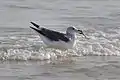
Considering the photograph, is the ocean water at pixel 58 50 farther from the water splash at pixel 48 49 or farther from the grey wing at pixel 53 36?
the grey wing at pixel 53 36

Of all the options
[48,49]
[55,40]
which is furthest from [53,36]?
[48,49]

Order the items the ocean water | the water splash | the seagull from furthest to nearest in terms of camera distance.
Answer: the seagull, the water splash, the ocean water

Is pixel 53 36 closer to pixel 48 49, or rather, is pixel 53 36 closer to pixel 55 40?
pixel 55 40

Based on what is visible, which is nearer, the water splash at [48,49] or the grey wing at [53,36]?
the water splash at [48,49]

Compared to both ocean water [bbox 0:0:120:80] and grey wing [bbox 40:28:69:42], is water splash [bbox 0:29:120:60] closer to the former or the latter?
ocean water [bbox 0:0:120:80]

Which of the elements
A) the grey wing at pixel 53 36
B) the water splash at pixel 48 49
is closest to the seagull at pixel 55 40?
the grey wing at pixel 53 36

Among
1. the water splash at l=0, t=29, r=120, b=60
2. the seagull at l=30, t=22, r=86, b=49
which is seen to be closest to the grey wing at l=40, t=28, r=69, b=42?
the seagull at l=30, t=22, r=86, b=49

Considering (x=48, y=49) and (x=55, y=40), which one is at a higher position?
(x=55, y=40)

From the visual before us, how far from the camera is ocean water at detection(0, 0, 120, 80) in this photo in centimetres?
904

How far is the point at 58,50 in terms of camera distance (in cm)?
1068

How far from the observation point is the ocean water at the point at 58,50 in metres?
9.04

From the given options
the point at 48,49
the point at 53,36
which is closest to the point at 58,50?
the point at 48,49

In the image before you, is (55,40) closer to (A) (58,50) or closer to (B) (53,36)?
(B) (53,36)

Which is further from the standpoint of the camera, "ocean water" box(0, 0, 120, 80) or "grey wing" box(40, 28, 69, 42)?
"grey wing" box(40, 28, 69, 42)
